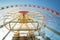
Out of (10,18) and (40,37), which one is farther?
(40,37)

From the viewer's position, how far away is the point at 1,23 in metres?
2.57

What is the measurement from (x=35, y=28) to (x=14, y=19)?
0.44 m

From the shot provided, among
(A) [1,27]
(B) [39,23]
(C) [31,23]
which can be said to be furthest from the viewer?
(C) [31,23]

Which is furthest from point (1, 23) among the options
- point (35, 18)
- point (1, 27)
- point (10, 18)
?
point (35, 18)

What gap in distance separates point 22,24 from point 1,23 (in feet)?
1.76

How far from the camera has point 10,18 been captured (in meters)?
2.86

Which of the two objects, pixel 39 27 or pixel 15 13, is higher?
pixel 15 13

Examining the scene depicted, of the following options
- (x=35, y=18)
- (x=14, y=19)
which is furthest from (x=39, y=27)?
(x=14, y=19)

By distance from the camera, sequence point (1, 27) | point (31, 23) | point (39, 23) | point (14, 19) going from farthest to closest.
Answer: point (31, 23) < point (14, 19) < point (39, 23) < point (1, 27)

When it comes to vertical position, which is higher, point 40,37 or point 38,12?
point 38,12

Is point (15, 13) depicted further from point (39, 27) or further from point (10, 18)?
point (39, 27)

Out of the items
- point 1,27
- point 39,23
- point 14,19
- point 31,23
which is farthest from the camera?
point 31,23

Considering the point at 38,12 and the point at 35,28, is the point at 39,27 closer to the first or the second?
the point at 35,28

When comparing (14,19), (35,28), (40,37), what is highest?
(14,19)
